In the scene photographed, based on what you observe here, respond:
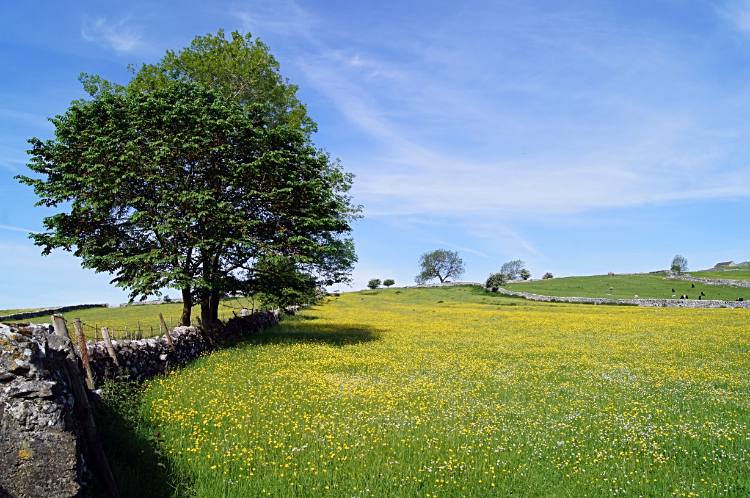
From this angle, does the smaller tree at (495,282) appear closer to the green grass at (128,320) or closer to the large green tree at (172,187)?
the green grass at (128,320)

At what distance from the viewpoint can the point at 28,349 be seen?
6.38m

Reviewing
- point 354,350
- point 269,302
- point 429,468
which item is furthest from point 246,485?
point 269,302

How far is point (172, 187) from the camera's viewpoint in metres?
23.8

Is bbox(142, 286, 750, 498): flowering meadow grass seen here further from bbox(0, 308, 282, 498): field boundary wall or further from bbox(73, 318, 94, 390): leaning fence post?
bbox(0, 308, 282, 498): field boundary wall

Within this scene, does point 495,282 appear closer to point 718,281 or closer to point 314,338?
point 718,281

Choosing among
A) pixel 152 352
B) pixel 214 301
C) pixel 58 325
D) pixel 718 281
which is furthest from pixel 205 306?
pixel 718 281

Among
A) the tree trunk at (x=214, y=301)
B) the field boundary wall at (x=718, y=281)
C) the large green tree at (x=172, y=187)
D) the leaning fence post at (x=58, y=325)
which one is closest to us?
the leaning fence post at (x=58, y=325)

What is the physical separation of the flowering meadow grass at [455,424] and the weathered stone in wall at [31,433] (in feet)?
8.29

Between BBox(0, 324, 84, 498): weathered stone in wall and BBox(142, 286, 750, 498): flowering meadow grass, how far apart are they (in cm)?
253

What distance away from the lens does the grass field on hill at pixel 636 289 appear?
8025cm

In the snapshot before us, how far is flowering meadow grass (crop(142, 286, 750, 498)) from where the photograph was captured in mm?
8141

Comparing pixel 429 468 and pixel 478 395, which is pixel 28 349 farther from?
pixel 478 395

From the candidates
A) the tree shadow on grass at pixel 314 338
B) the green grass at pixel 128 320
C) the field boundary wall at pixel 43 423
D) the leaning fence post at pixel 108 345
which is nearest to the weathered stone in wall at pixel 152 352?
the leaning fence post at pixel 108 345

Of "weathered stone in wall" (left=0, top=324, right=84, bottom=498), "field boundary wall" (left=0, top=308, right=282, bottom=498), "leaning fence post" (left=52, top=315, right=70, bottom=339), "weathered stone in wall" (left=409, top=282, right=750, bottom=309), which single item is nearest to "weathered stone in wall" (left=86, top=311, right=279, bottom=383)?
"leaning fence post" (left=52, top=315, right=70, bottom=339)
